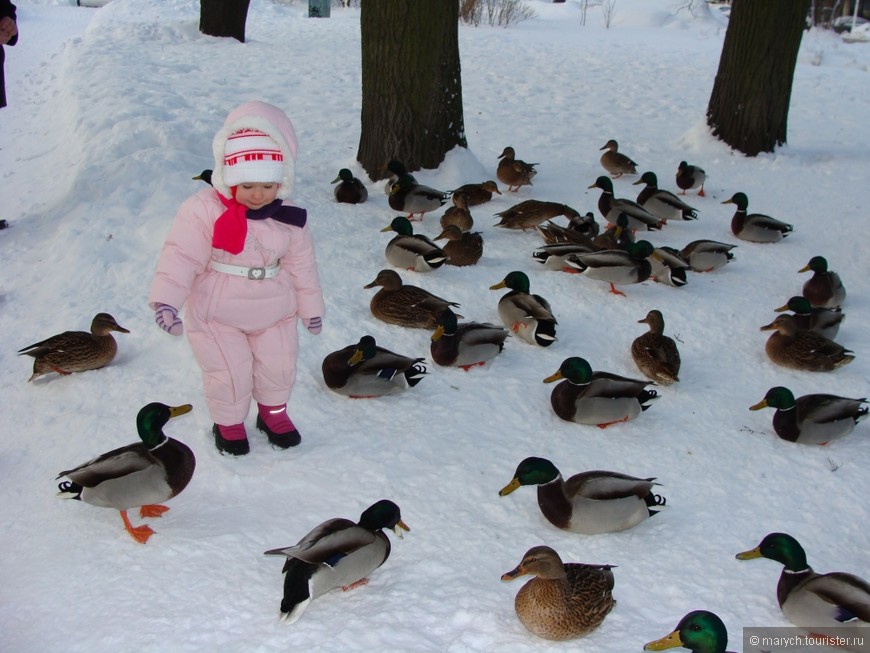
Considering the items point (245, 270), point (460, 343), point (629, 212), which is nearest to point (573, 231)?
point (629, 212)

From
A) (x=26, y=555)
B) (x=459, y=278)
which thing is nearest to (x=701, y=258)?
(x=459, y=278)

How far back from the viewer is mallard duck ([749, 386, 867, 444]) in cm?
470

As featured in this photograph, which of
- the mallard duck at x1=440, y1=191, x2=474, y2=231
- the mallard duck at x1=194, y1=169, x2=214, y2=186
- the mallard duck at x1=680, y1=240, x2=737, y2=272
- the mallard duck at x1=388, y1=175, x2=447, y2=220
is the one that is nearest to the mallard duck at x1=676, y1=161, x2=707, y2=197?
the mallard duck at x1=680, y1=240, x2=737, y2=272

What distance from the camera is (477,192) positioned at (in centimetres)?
759

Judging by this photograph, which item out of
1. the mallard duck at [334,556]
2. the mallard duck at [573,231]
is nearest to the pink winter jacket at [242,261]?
the mallard duck at [334,556]

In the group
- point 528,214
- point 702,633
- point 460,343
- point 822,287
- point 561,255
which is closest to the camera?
point 702,633

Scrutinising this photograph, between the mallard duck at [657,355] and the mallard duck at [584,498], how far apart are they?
58.8 inches

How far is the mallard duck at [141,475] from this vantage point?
3432 millimetres

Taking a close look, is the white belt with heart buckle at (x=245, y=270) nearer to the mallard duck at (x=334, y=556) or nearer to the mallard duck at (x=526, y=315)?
the mallard duck at (x=334, y=556)

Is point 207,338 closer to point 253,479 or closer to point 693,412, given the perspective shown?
point 253,479

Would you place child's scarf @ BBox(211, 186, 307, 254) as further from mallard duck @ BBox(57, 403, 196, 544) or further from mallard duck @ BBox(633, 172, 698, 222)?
mallard duck @ BBox(633, 172, 698, 222)

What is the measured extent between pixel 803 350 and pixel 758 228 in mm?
2212

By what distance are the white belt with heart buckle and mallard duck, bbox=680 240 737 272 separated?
4.18 m

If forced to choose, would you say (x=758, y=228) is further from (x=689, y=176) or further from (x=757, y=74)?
(x=757, y=74)
